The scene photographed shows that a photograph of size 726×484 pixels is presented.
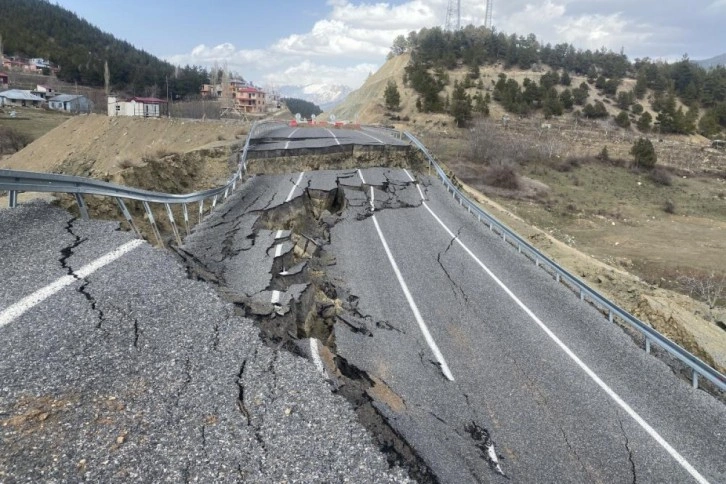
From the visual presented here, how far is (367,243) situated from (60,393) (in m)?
9.92

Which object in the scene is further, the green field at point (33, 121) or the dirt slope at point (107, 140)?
the green field at point (33, 121)

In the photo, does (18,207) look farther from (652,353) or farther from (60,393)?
(652,353)

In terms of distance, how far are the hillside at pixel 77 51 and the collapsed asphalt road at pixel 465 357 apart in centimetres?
11617

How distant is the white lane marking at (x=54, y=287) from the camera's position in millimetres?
5304

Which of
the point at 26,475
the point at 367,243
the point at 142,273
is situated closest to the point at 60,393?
the point at 26,475

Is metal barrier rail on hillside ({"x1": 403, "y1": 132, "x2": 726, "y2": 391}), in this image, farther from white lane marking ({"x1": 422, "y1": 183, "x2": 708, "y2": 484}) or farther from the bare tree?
the bare tree

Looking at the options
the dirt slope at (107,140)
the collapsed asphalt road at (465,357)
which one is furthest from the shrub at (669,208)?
the dirt slope at (107,140)

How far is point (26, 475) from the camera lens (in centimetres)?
341

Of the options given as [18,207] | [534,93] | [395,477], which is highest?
[534,93]

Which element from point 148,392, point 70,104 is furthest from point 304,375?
point 70,104

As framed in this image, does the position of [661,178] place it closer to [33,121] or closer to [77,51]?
[33,121]

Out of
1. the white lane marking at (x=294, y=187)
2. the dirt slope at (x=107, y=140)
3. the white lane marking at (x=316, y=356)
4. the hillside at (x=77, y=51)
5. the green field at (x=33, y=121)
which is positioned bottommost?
the white lane marking at (x=316, y=356)

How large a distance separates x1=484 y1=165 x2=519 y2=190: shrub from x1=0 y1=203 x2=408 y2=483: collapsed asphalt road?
111 feet

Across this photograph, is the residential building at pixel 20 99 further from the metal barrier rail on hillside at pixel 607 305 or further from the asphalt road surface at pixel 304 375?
the asphalt road surface at pixel 304 375
